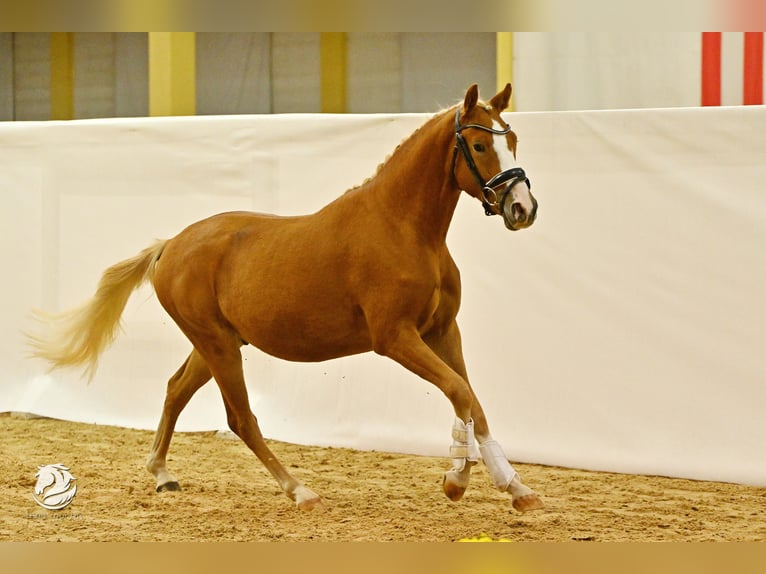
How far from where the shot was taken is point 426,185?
11.5 feet

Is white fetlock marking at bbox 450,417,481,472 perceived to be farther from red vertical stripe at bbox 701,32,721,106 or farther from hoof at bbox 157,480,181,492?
red vertical stripe at bbox 701,32,721,106

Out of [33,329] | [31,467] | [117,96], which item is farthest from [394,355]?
[117,96]

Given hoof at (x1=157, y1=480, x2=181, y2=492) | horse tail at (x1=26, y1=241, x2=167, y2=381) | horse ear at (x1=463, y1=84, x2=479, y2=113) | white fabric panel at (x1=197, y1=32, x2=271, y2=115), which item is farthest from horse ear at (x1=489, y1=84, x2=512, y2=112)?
white fabric panel at (x1=197, y1=32, x2=271, y2=115)

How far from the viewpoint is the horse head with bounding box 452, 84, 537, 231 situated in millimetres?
3195

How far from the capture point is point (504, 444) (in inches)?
192

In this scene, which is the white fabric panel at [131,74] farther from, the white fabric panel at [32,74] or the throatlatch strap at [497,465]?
the throatlatch strap at [497,465]

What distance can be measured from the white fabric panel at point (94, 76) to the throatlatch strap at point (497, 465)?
4.91 meters

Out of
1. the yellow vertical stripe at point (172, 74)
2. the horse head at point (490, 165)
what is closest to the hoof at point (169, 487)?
the horse head at point (490, 165)

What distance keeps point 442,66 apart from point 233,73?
157 centimetres

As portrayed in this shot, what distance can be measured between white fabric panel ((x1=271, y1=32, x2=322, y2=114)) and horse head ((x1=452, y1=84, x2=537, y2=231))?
3.58 metres

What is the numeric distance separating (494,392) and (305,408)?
1.13 metres

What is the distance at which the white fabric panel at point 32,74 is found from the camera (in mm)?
7172

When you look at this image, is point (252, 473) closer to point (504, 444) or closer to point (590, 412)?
point (504, 444)

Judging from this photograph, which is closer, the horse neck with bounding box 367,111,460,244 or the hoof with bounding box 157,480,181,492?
the horse neck with bounding box 367,111,460,244
